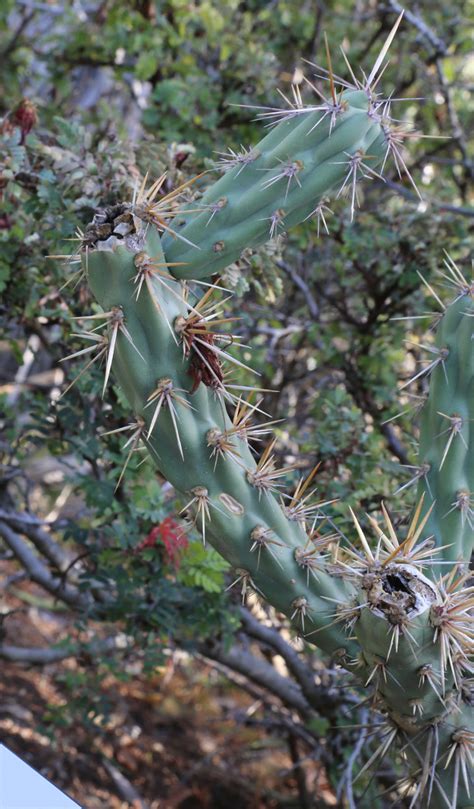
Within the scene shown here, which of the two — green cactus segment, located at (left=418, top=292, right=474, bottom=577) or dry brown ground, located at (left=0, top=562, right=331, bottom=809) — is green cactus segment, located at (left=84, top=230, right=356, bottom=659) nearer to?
green cactus segment, located at (left=418, top=292, right=474, bottom=577)

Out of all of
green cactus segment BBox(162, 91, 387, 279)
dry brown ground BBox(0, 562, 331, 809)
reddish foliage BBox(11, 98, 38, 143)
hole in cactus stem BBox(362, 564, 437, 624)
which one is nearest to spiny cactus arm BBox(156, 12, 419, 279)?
green cactus segment BBox(162, 91, 387, 279)

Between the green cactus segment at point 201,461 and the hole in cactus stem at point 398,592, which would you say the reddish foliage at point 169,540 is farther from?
the hole in cactus stem at point 398,592

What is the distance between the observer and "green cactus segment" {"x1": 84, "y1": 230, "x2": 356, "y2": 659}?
4.45 feet

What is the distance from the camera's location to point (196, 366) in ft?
4.67

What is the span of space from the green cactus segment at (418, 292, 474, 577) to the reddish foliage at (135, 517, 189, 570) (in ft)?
2.24

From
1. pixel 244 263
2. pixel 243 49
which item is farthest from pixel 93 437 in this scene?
pixel 243 49

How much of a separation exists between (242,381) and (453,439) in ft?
3.81

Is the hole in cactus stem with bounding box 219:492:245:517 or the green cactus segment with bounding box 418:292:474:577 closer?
the hole in cactus stem with bounding box 219:492:245:517

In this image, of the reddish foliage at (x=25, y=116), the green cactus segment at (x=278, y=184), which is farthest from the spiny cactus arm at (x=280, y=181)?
the reddish foliage at (x=25, y=116)

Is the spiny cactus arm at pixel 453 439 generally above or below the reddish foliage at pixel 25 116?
below

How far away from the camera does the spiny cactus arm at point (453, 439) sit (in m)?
1.71

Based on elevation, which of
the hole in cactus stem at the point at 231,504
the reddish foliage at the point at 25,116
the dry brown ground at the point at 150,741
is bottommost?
the dry brown ground at the point at 150,741

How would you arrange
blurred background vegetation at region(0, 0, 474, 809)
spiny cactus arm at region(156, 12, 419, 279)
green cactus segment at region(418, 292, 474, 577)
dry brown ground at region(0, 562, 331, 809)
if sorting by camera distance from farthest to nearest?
dry brown ground at region(0, 562, 331, 809) < blurred background vegetation at region(0, 0, 474, 809) < green cactus segment at region(418, 292, 474, 577) < spiny cactus arm at region(156, 12, 419, 279)

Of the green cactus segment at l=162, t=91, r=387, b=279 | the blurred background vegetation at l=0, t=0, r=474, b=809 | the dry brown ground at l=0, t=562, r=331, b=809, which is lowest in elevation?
the dry brown ground at l=0, t=562, r=331, b=809
